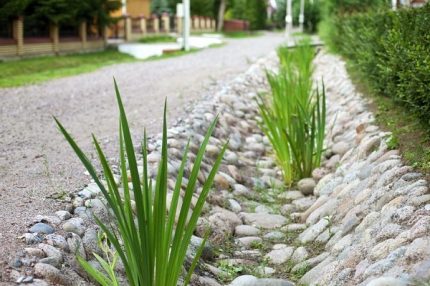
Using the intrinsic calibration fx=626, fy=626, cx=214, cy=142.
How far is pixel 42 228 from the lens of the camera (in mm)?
3285

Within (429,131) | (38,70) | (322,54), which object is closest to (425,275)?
(429,131)

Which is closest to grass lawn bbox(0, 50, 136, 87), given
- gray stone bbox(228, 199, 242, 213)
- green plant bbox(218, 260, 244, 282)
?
gray stone bbox(228, 199, 242, 213)

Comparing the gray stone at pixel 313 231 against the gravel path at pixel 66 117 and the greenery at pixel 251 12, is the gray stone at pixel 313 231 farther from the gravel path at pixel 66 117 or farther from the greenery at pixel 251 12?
the greenery at pixel 251 12

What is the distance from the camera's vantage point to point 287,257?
4.24 m

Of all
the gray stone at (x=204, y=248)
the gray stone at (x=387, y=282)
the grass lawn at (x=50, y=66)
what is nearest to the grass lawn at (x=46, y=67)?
the grass lawn at (x=50, y=66)

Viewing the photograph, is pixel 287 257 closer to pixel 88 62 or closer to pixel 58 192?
pixel 58 192

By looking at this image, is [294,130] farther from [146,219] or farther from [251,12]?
[251,12]

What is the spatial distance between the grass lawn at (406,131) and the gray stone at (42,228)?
223cm

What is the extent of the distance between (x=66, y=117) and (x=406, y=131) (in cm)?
420

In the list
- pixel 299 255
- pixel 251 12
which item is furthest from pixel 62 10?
pixel 251 12

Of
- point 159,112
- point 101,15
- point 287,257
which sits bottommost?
point 287,257

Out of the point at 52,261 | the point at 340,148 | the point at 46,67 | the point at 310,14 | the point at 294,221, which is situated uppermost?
the point at 310,14

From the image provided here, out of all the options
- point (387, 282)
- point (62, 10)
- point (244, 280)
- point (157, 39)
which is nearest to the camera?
point (387, 282)

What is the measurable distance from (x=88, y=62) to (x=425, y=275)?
47.6ft
